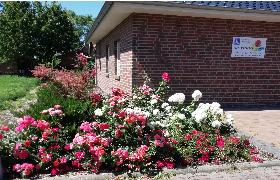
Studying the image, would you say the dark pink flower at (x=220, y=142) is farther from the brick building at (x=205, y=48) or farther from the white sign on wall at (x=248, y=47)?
the white sign on wall at (x=248, y=47)

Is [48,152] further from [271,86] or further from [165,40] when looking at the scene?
[271,86]

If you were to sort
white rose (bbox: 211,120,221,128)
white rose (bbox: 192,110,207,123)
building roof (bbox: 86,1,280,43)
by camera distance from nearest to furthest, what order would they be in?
white rose (bbox: 211,120,221,128) → white rose (bbox: 192,110,207,123) → building roof (bbox: 86,1,280,43)

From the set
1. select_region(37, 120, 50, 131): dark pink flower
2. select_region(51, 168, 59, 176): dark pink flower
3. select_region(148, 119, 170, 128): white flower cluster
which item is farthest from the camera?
select_region(148, 119, 170, 128): white flower cluster

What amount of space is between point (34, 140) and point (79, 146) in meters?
0.69

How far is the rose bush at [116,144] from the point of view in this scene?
17.2 feet

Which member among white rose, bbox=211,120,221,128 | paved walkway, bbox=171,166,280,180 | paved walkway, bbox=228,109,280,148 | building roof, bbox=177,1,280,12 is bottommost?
paved walkway, bbox=171,166,280,180

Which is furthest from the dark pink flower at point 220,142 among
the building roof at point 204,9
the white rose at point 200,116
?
the building roof at point 204,9

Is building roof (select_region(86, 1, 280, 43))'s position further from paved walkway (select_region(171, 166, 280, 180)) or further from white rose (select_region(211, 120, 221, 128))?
paved walkway (select_region(171, 166, 280, 180))

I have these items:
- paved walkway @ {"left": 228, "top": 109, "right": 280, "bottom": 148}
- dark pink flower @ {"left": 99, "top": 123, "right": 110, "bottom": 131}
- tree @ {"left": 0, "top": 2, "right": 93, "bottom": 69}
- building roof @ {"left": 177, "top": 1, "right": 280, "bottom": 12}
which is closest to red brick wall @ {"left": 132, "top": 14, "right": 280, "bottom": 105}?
building roof @ {"left": 177, "top": 1, "right": 280, "bottom": 12}

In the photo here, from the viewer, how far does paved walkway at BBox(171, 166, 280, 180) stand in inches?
202

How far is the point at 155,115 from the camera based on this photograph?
6355mm

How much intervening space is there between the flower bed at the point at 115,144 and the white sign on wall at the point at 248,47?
4.95 metres

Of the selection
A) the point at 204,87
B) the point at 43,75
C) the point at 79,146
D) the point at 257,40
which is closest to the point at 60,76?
the point at 43,75

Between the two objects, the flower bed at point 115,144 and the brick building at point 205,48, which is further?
the brick building at point 205,48
